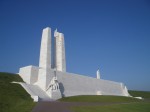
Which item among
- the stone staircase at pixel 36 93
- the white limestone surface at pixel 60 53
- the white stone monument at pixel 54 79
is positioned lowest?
the stone staircase at pixel 36 93

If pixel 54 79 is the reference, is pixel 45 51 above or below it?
above

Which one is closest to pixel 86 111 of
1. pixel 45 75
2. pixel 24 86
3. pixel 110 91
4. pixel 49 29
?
pixel 24 86

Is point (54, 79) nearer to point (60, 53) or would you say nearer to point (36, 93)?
point (36, 93)

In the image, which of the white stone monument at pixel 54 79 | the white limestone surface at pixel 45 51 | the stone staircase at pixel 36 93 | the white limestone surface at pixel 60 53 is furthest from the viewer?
the white limestone surface at pixel 60 53

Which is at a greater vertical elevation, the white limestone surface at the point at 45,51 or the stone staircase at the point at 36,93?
the white limestone surface at the point at 45,51

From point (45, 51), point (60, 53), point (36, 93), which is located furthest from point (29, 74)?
point (60, 53)

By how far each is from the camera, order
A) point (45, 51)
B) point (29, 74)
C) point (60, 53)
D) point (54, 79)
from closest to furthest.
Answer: point (54, 79) → point (29, 74) → point (45, 51) → point (60, 53)

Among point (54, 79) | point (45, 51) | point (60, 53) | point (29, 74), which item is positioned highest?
point (60, 53)

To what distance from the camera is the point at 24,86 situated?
2830cm

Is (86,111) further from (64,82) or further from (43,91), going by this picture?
(64,82)

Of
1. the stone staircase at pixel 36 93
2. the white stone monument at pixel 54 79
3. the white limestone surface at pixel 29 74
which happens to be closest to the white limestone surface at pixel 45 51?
the white stone monument at pixel 54 79

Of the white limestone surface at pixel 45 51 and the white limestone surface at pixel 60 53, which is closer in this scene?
the white limestone surface at pixel 45 51

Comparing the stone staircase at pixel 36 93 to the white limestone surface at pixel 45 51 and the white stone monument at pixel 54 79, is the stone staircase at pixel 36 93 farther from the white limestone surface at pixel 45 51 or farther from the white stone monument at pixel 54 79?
the white limestone surface at pixel 45 51

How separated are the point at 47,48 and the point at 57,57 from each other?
222 inches
